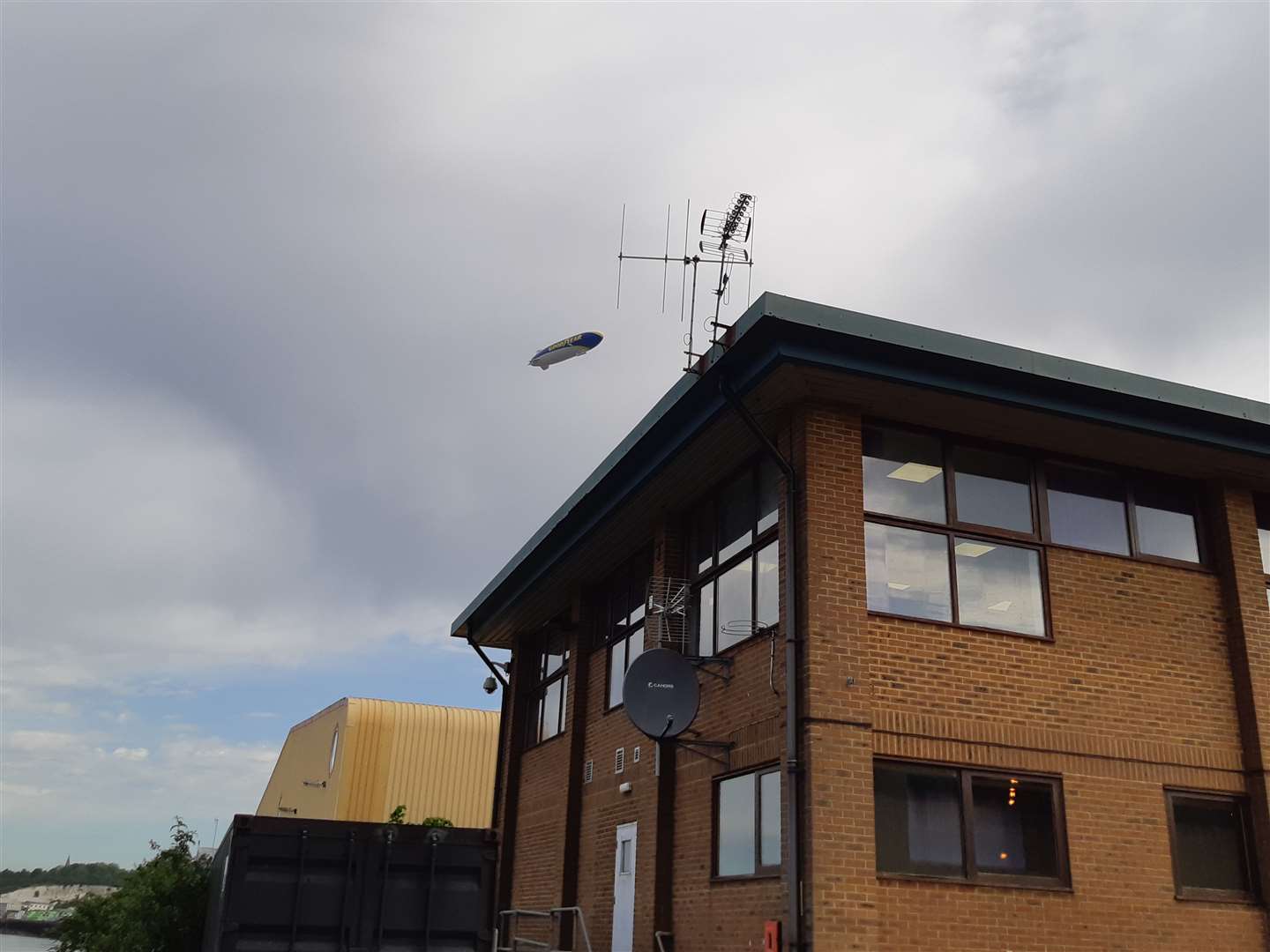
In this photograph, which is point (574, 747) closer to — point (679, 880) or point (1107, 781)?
point (679, 880)

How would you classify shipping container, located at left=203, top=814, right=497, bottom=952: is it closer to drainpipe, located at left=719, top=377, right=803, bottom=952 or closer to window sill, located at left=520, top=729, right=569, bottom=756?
drainpipe, located at left=719, top=377, right=803, bottom=952

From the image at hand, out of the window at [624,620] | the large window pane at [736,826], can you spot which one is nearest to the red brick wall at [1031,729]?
the large window pane at [736,826]

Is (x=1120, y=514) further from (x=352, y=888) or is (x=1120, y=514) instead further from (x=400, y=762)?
(x=400, y=762)

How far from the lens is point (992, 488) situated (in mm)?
12773

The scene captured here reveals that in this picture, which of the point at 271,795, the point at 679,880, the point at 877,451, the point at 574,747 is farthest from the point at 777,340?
the point at 271,795

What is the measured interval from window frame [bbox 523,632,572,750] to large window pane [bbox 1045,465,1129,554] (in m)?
8.93

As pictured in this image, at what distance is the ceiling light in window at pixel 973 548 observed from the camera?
40.5 ft

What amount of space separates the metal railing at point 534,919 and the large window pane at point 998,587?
656cm

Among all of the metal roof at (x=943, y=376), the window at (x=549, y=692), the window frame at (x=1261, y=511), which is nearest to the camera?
the metal roof at (x=943, y=376)

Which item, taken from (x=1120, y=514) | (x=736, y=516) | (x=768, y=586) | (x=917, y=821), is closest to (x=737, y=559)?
(x=736, y=516)

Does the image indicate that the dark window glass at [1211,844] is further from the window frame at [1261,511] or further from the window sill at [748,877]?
the window sill at [748,877]

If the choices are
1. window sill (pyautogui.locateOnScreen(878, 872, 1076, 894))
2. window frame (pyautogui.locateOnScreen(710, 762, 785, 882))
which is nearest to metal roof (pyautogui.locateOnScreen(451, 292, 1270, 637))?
window frame (pyautogui.locateOnScreen(710, 762, 785, 882))

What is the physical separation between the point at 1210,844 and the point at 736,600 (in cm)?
558

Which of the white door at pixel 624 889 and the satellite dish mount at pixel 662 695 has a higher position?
the satellite dish mount at pixel 662 695
